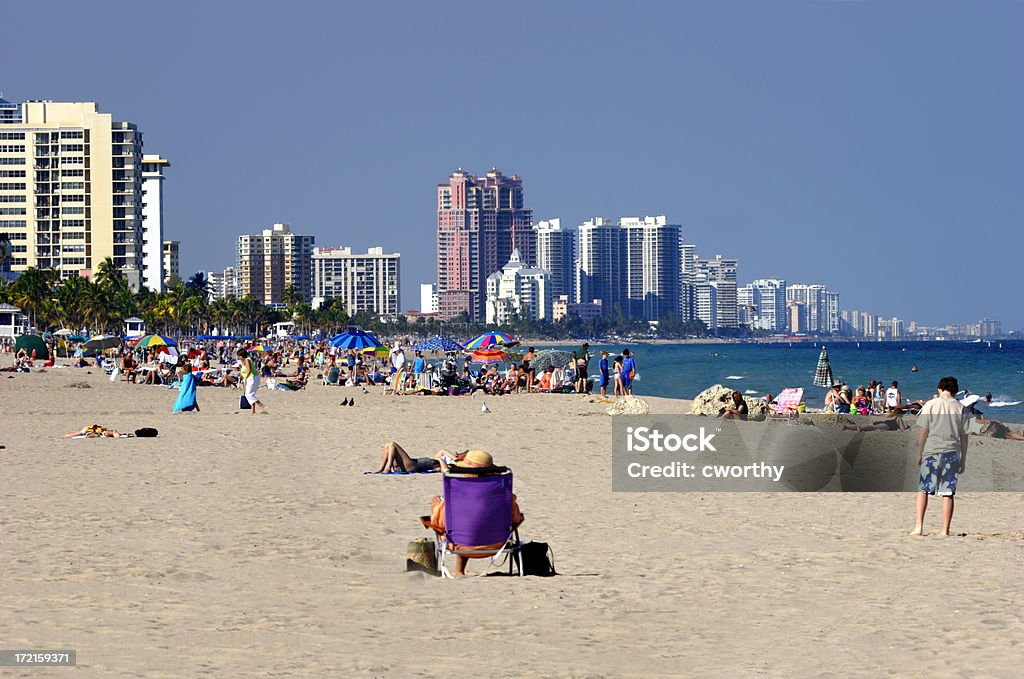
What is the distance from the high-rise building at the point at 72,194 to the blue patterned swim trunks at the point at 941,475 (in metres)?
138

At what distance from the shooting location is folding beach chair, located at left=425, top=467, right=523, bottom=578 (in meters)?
8.27

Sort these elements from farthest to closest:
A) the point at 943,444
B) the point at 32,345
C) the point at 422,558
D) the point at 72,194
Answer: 1. the point at 72,194
2. the point at 32,345
3. the point at 943,444
4. the point at 422,558

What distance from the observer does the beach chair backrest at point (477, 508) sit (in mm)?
8266

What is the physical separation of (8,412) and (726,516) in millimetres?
18287

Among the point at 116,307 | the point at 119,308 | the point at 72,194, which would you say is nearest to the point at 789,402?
the point at 116,307

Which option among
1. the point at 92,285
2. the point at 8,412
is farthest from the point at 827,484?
the point at 92,285

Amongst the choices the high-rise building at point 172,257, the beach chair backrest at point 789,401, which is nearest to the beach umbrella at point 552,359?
the beach chair backrest at point 789,401

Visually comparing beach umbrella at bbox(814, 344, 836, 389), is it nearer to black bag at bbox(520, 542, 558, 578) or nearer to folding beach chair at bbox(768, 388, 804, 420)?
folding beach chair at bbox(768, 388, 804, 420)

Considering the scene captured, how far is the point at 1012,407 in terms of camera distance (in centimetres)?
4288

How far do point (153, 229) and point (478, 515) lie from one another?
485ft

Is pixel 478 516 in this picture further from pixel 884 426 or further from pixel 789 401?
pixel 789 401

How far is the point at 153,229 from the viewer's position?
149125mm

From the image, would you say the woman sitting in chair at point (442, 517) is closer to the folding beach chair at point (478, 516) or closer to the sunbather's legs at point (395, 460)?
the folding beach chair at point (478, 516)

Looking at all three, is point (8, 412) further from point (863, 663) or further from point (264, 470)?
point (863, 663)
